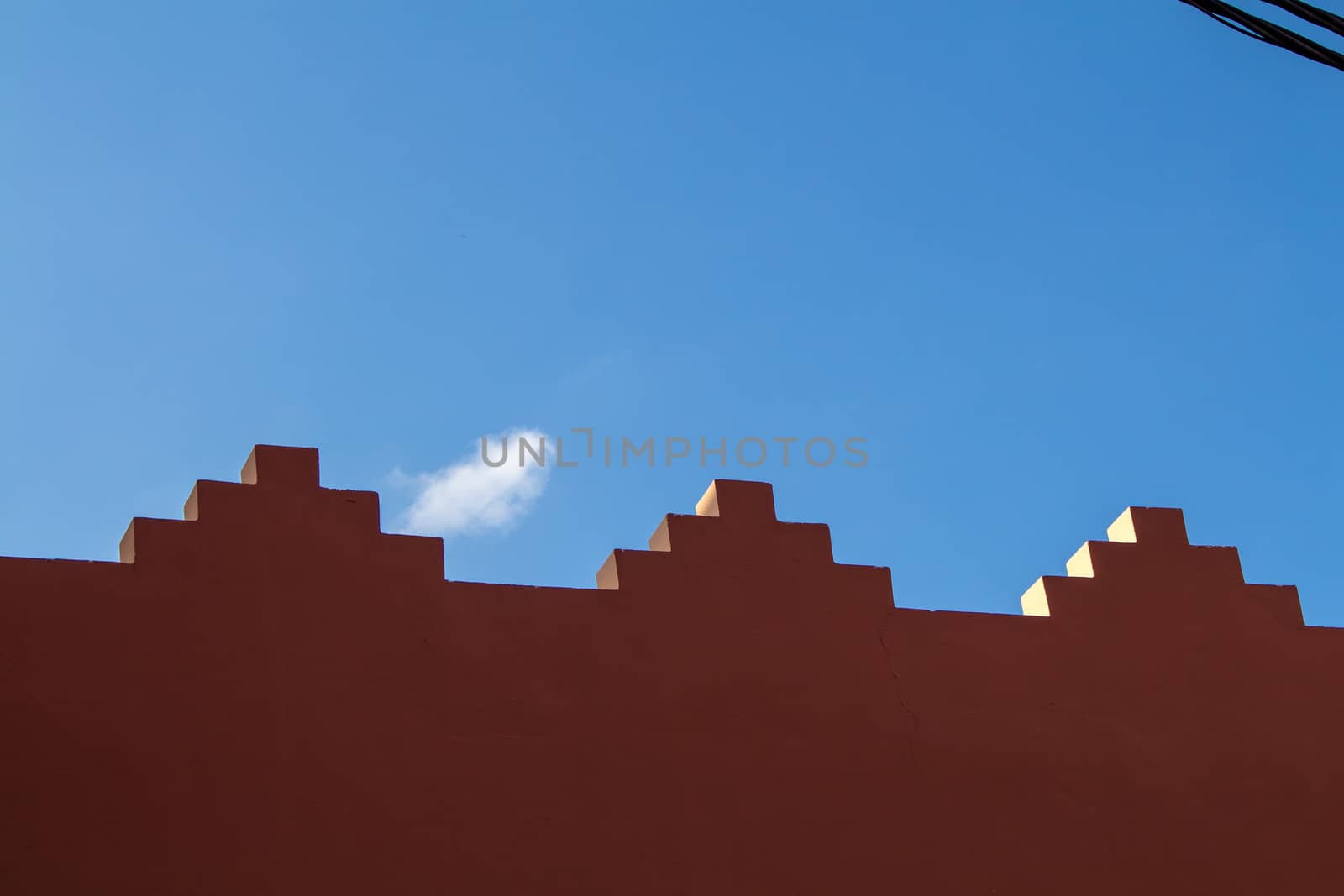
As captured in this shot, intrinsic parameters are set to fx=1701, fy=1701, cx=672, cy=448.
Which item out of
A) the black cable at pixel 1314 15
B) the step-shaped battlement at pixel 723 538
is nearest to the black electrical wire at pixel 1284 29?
the black cable at pixel 1314 15

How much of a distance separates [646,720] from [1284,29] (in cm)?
400

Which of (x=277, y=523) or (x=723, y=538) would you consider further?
(x=723, y=538)

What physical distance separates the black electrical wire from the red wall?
12.1 ft

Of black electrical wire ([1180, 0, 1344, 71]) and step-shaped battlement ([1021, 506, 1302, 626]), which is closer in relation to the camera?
black electrical wire ([1180, 0, 1344, 71])

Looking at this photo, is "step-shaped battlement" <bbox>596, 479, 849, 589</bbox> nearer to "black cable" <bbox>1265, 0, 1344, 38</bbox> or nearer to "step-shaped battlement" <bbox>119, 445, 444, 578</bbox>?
"step-shaped battlement" <bbox>119, 445, 444, 578</bbox>

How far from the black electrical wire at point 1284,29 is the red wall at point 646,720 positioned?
12.1 ft

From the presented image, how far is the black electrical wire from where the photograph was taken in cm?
502

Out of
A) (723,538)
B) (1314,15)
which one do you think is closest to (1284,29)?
(1314,15)

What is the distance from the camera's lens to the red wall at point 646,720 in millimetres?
6812

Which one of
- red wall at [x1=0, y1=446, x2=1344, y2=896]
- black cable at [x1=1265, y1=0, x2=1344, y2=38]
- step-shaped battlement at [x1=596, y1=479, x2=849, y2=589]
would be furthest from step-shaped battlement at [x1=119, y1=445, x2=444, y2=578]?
black cable at [x1=1265, y1=0, x2=1344, y2=38]

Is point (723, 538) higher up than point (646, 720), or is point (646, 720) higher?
point (723, 538)

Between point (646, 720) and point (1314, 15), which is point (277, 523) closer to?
point (646, 720)

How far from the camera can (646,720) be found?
756 cm

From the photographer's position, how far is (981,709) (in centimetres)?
808
